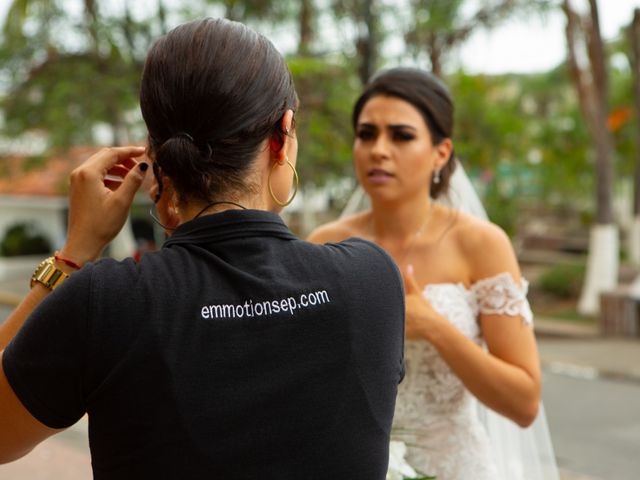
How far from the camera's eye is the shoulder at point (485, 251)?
2613 mm

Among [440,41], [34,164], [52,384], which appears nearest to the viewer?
[52,384]

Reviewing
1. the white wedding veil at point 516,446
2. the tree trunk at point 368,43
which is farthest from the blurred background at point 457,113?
the white wedding veil at point 516,446

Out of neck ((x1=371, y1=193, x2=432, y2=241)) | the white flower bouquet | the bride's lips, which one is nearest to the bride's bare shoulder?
neck ((x1=371, y1=193, x2=432, y2=241))

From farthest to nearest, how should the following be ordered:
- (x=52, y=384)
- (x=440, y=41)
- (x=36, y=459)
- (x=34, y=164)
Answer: (x=34, y=164), (x=440, y=41), (x=36, y=459), (x=52, y=384)

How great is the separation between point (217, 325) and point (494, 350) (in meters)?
1.52

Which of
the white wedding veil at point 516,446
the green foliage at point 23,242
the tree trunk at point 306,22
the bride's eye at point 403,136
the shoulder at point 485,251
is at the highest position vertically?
the tree trunk at point 306,22

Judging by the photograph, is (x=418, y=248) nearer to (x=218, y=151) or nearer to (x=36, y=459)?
(x=218, y=151)

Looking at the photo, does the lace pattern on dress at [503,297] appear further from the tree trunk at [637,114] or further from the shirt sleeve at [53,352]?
the tree trunk at [637,114]

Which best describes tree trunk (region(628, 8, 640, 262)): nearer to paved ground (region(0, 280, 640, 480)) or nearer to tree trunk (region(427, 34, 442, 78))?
tree trunk (region(427, 34, 442, 78))

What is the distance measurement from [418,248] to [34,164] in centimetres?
1563

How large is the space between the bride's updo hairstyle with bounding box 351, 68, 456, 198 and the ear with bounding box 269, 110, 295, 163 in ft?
4.83

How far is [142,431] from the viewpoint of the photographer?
3.85 feet

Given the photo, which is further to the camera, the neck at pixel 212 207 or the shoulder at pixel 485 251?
the shoulder at pixel 485 251

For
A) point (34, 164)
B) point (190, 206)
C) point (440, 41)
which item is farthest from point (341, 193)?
point (190, 206)
